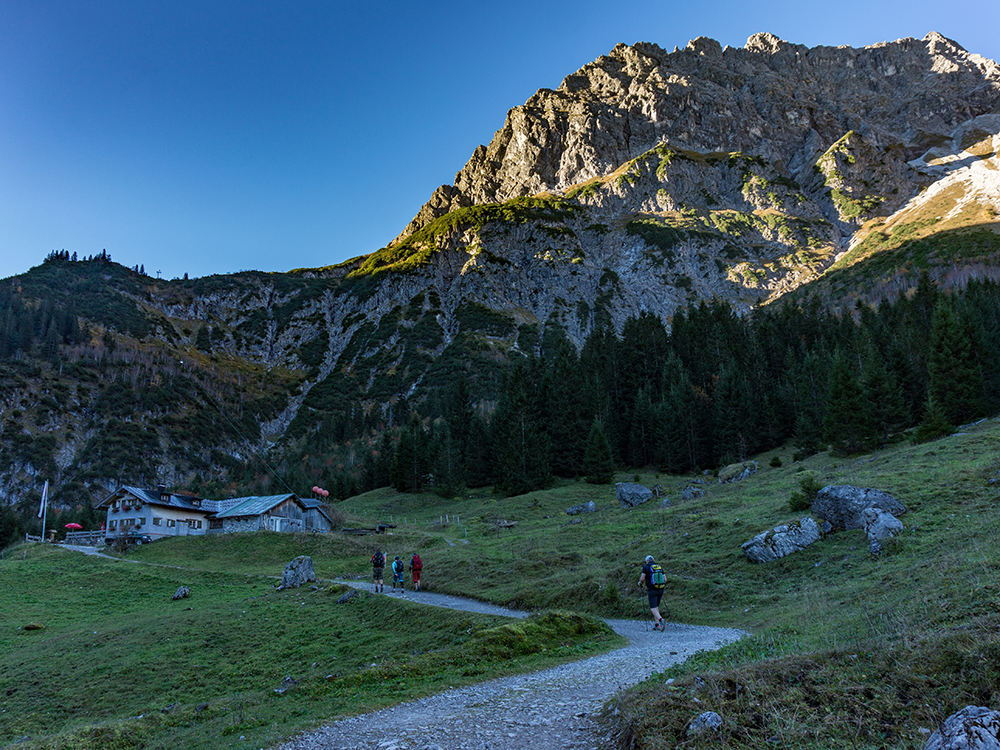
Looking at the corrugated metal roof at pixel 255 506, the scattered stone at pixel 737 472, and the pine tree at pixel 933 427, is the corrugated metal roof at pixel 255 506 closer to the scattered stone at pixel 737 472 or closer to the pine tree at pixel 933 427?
the scattered stone at pixel 737 472

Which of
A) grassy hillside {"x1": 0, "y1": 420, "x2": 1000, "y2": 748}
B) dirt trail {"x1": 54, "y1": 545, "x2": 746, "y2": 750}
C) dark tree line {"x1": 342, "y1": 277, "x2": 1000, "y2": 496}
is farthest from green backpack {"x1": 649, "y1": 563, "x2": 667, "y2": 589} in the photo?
dark tree line {"x1": 342, "y1": 277, "x2": 1000, "y2": 496}

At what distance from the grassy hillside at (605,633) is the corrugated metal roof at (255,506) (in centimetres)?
1733

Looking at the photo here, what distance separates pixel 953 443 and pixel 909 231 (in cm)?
18611

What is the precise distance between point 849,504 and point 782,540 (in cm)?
316

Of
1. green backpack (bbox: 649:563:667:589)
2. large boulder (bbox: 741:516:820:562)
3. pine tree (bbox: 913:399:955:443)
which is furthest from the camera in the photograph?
pine tree (bbox: 913:399:955:443)

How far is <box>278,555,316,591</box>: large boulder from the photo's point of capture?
34.2m

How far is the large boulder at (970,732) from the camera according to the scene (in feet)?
15.4

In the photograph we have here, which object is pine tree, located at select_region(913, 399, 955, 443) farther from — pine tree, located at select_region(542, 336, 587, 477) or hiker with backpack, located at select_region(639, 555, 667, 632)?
pine tree, located at select_region(542, 336, 587, 477)

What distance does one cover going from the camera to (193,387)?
189m

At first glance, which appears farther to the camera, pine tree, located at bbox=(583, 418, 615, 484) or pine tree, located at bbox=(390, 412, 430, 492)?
pine tree, located at bbox=(390, 412, 430, 492)

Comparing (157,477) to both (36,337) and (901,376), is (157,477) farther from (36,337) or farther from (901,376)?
(901,376)

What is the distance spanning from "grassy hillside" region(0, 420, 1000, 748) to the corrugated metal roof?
682 inches


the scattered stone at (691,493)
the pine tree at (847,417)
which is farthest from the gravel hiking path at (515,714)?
the pine tree at (847,417)

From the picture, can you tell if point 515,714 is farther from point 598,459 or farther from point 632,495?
point 598,459
